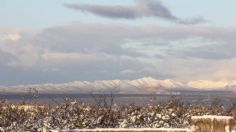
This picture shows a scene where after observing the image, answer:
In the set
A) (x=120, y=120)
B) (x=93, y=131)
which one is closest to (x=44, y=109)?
(x=120, y=120)

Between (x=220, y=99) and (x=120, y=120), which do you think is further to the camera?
(x=220, y=99)

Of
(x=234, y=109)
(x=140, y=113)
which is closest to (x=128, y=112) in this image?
(x=140, y=113)

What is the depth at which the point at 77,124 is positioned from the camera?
21047 millimetres

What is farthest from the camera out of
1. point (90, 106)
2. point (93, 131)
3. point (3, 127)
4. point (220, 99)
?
point (220, 99)

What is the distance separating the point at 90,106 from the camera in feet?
72.5

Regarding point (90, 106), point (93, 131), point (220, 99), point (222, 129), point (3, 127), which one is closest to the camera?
point (222, 129)

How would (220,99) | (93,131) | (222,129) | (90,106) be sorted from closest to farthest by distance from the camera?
(222,129), (93,131), (90,106), (220,99)

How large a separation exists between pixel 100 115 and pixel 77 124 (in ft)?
2.87

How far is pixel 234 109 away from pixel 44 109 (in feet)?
21.9

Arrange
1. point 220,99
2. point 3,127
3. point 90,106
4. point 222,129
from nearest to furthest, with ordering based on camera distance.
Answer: point 222,129, point 3,127, point 90,106, point 220,99

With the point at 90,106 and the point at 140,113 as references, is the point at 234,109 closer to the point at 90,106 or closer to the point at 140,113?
the point at 140,113

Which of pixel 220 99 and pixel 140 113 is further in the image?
pixel 220 99

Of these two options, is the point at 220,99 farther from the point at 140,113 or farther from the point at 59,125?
the point at 59,125

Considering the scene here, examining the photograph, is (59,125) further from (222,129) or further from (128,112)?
(222,129)
